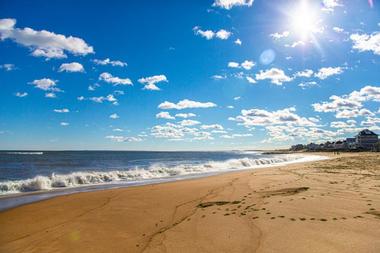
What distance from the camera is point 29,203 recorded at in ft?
45.3

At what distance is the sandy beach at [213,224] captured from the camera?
241 inches

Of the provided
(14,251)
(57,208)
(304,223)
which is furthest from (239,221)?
(57,208)

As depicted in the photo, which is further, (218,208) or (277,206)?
(218,208)

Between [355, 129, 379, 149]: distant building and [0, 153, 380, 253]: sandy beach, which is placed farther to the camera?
[355, 129, 379, 149]: distant building

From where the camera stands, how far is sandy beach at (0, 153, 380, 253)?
6125mm

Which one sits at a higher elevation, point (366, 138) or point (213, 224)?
point (366, 138)

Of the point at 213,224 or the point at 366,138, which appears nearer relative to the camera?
the point at 213,224

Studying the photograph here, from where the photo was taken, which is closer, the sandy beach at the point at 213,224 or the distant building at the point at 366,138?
the sandy beach at the point at 213,224

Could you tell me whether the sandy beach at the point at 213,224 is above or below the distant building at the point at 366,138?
below

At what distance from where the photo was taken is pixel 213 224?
7.78 meters

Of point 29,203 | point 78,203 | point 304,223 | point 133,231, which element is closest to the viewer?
point 304,223

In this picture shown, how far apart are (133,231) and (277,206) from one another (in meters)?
4.21

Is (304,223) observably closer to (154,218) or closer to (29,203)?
(154,218)

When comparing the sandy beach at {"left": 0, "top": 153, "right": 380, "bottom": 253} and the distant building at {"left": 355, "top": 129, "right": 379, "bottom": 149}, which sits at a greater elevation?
the distant building at {"left": 355, "top": 129, "right": 379, "bottom": 149}
